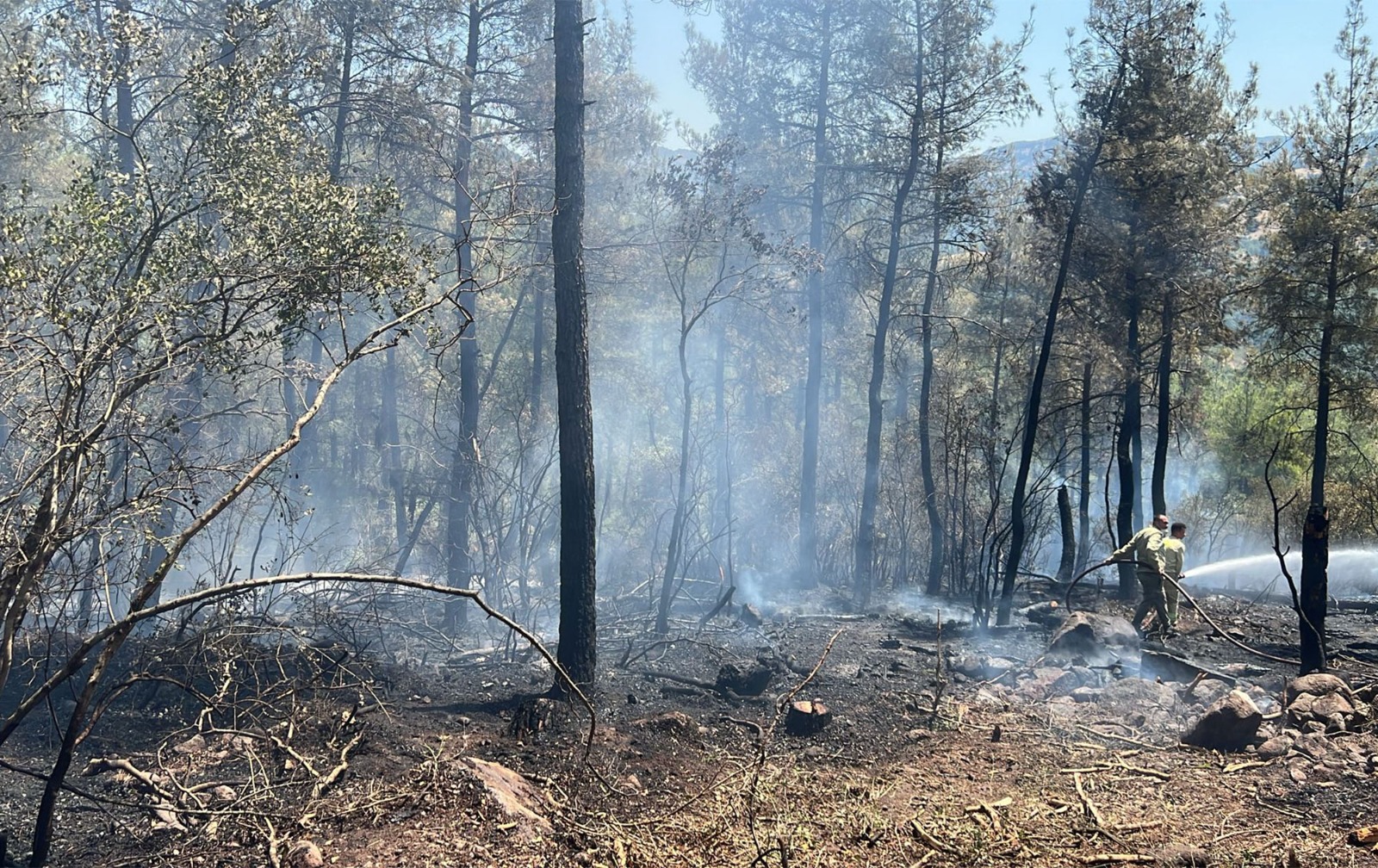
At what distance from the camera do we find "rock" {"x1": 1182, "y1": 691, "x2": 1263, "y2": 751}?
25.8 feet

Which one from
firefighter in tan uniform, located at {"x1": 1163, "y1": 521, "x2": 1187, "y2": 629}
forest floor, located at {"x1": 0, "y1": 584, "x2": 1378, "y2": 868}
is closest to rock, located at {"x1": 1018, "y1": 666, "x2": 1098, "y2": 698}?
forest floor, located at {"x1": 0, "y1": 584, "x2": 1378, "y2": 868}

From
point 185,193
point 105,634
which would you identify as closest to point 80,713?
point 105,634

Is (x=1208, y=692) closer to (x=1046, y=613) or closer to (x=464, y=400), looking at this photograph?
(x=1046, y=613)

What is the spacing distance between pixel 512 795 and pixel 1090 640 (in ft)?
29.3

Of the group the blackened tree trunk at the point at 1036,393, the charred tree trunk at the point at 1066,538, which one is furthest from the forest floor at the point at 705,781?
the charred tree trunk at the point at 1066,538

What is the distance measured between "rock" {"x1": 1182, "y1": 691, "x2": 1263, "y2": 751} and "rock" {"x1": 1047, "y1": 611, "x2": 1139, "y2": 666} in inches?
149

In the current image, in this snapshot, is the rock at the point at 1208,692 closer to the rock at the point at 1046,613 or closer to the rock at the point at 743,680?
the rock at the point at 743,680

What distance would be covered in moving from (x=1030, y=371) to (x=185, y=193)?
1883 cm

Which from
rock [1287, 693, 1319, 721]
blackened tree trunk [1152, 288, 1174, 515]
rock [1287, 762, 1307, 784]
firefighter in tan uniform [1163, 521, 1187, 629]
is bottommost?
rock [1287, 762, 1307, 784]

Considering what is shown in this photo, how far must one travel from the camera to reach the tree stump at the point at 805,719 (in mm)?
8516

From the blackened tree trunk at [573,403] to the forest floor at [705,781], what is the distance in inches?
29.1

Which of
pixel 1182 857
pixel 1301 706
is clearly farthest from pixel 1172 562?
pixel 1182 857

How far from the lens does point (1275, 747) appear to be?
7637 millimetres

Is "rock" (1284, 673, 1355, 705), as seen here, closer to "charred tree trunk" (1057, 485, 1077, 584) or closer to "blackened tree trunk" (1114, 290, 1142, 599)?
"blackened tree trunk" (1114, 290, 1142, 599)
